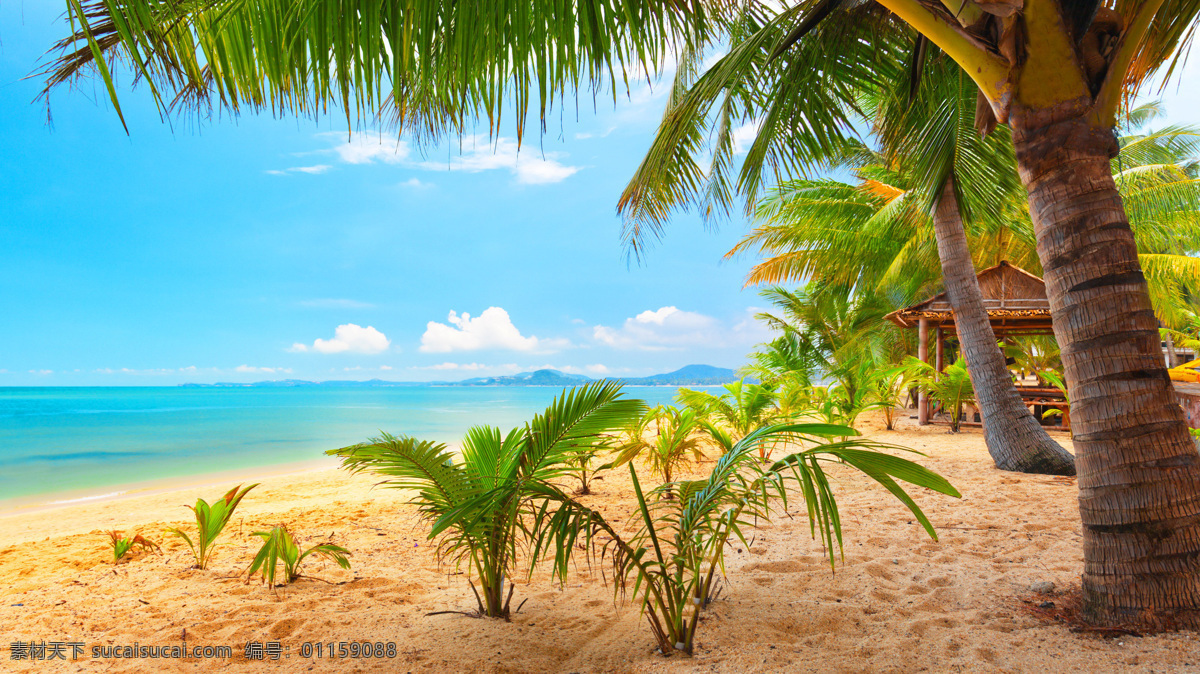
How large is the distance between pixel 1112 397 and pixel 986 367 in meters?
3.93

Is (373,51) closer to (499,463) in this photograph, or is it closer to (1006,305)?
(499,463)

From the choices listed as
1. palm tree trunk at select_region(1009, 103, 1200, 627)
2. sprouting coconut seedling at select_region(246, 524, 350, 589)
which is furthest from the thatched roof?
sprouting coconut seedling at select_region(246, 524, 350, 589)

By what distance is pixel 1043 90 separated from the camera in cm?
225

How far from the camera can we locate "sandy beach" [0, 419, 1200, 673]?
6.58ft

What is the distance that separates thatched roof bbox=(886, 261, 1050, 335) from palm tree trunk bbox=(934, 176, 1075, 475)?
4.05 meters

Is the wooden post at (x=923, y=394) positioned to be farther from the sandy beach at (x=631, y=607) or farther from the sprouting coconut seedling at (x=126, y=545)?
the sprouting coconut seedling at (x=126, y=545)

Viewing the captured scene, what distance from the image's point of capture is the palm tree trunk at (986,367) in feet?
17.5

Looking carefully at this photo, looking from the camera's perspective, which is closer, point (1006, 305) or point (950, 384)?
point (950, 384)

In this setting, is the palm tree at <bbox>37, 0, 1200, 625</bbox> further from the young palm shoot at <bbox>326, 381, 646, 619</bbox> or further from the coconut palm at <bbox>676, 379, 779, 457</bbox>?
the coconut palm at <bbox>676, 379, 779, 457</bbox>

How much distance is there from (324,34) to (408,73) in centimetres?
35

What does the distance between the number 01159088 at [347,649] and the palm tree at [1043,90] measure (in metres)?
2.13

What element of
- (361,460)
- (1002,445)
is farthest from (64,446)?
(1002,445)

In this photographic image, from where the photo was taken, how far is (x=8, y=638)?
2.46 meters

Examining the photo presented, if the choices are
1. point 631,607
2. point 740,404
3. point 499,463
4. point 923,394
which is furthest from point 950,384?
point 499,463
